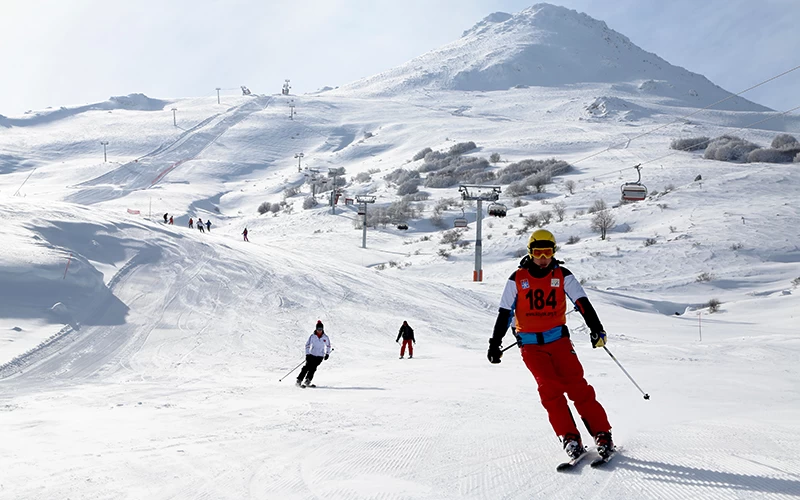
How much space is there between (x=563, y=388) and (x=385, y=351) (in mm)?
14421

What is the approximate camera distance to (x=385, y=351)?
62.7ft

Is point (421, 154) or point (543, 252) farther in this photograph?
point (421, 154)

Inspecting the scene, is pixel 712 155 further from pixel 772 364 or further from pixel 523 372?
pixel 523 372

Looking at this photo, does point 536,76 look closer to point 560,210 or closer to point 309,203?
point 309,203

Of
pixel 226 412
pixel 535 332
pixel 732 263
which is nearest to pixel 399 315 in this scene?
pixel 226 412

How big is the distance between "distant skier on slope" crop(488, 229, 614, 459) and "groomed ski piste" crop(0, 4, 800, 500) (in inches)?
15.7

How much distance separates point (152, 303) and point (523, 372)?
489 inches

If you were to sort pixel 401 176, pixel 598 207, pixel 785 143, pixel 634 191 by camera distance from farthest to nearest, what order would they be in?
pixel 401 176 < pixel 785 143 < pixel 598 207 < pixel 634 191

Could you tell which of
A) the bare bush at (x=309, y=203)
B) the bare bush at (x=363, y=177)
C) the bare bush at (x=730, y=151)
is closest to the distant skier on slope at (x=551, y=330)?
the bare bush at (x=309, y=203)

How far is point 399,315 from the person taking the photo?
23.9 meters

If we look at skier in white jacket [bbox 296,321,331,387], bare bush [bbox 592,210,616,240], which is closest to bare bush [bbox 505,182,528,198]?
bare bush [bbox 592,210,616,240]

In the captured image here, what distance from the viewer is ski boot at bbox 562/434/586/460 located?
465 centimetres

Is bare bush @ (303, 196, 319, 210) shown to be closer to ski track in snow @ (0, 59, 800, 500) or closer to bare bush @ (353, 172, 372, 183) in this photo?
ski track in snow @ (0, 59, 800, 500)

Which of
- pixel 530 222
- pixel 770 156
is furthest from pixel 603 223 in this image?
pixel 770 156
